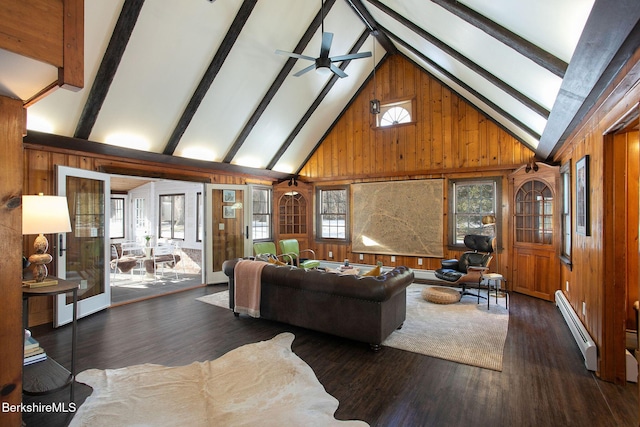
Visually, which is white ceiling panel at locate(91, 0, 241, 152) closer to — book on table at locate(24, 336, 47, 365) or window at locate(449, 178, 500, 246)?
book on table at locate(24, 336, 47, 365)

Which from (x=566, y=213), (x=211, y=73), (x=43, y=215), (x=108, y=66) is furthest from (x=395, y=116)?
(x=43, y=215)

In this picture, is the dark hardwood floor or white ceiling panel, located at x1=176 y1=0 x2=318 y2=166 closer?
the dark hardwood floor

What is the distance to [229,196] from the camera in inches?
283

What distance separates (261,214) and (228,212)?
1.13 meters

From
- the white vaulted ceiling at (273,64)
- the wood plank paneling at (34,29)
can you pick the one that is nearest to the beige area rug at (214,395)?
the white vaulted ceiling at (273,64)

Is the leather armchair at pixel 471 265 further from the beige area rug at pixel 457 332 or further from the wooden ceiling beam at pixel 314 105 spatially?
the wooden ceiling beam at pixel 314 105

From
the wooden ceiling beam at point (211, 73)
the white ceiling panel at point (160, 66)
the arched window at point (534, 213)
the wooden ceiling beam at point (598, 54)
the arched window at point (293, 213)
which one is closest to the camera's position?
the wooden ceiling beam at point (598, 54)

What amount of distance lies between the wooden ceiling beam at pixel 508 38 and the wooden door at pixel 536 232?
3.18 meters

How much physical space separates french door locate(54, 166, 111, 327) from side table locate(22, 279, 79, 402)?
6.57ft

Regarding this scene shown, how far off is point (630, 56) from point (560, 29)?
55cm

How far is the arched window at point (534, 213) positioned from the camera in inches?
217

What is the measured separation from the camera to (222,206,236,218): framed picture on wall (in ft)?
23.2

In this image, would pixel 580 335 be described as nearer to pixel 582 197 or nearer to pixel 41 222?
pixel 582 197

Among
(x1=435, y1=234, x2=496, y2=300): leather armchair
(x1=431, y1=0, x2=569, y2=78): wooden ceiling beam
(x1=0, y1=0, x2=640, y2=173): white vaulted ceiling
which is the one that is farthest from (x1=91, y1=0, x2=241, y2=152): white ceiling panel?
(x1=435, y1=234, x2=496, y2=300): leather armchair
